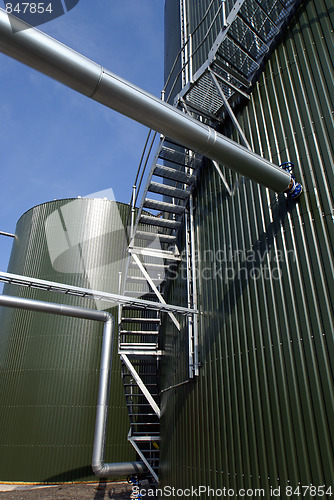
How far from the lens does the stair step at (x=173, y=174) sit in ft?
34.2

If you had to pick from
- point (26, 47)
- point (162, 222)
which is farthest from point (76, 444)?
point (26, 47)

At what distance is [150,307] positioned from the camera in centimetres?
993

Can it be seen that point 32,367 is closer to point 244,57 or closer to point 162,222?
point 162,222

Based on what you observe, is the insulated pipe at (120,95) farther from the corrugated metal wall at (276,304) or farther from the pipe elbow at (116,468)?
the pipe elbow at (116,468)

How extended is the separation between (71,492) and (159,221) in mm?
12496

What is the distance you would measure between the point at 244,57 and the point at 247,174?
154 inches

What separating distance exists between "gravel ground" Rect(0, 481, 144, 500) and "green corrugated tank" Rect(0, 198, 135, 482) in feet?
2.36

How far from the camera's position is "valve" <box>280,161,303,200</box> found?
6395mm

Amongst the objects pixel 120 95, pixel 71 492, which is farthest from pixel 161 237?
pixel 71 492

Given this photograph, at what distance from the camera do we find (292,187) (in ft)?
21.1

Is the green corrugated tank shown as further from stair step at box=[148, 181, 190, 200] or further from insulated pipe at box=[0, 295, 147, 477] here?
stair step at box=[148, 181, 190, 200]
